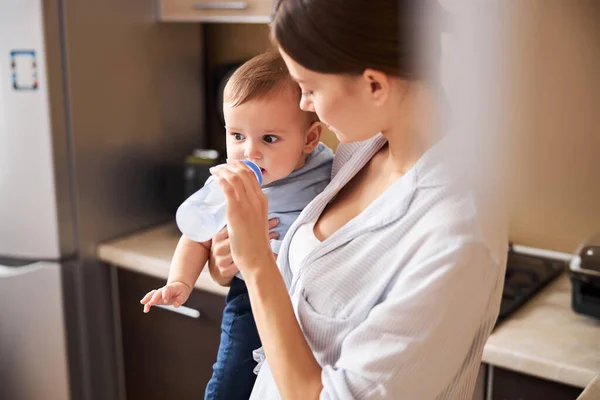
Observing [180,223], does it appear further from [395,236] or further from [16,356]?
[16,356]

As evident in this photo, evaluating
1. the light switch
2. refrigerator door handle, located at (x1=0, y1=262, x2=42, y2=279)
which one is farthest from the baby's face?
refrigerator door handle, located at (x1=0, y1=262, x2=42, y2=279)

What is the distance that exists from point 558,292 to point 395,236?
2.97ft

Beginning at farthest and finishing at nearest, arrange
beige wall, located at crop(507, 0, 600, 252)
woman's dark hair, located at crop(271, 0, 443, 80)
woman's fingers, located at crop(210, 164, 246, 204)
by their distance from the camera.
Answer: woman's fingers, located at crop(210, 164, 246, 204) → woman's dark hair, located at crop(271, 0, 443, 80) → beige wall, located at crop(507, 0, 600, 252)

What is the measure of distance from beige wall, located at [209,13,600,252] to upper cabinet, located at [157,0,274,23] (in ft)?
3.69

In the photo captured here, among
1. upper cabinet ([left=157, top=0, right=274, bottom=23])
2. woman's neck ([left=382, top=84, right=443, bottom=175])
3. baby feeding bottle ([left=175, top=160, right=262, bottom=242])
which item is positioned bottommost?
baby feeding bottle ([left=175, top=160, right=262, bottom=242])

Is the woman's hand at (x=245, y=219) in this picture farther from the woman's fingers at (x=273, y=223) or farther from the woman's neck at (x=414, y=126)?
the woman's fingers at (x=273, y=223)

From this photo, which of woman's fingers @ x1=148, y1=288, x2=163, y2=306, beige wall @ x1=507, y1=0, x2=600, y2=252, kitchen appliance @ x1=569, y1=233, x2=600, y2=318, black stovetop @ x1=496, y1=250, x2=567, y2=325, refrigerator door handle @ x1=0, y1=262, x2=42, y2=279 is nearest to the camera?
beige wall @ x1=507, y1=0, x2=600, y2=252

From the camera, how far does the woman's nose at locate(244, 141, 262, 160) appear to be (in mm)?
1034

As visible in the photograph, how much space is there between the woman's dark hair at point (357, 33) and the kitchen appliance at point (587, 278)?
0.71 metres

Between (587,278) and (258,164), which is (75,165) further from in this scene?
(587,278)

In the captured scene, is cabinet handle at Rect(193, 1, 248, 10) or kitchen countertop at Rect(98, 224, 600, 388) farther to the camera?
cabinet handle at Rect(193, 1, 248, 10)

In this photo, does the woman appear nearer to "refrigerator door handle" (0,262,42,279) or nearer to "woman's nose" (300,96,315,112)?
"woman's nose" (300,96,315,112)

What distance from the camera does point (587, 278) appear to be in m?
1.37

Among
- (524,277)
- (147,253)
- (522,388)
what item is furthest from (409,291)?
(147,253)
